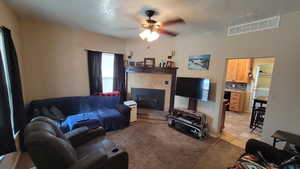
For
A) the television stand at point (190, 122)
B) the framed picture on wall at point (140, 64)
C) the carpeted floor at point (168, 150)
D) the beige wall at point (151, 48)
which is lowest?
the carpeted floor at point (168, 150)

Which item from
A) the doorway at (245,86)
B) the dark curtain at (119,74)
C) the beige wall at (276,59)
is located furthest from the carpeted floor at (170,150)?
the doorway at (245,86)

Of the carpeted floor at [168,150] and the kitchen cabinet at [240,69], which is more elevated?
the kitchen cabinet at [240,69]

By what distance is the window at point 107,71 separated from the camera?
4105mm

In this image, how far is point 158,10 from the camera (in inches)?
86.0

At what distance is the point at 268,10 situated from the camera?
80.0 inches

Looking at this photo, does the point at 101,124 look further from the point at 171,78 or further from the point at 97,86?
the point at 171,78

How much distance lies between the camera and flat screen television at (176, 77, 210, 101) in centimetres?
311

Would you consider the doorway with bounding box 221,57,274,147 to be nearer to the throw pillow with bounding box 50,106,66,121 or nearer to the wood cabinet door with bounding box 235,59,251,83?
the wood cabinet door with bounding box 235,59,251,83

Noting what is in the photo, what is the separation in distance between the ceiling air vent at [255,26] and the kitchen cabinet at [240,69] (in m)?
2.85

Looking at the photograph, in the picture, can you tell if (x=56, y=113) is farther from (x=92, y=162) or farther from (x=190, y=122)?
(x=190, y=122)

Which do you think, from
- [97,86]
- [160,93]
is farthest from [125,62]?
[160,93]

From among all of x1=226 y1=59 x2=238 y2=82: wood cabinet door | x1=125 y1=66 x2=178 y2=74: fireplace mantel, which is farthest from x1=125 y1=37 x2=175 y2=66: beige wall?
x1=226 y1=59 x2=238 y2=82: wood cabinet door

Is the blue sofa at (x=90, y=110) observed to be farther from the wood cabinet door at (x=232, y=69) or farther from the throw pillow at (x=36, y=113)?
the wood cabinet door at (x=232, y=69)

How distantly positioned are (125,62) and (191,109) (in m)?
2.58
